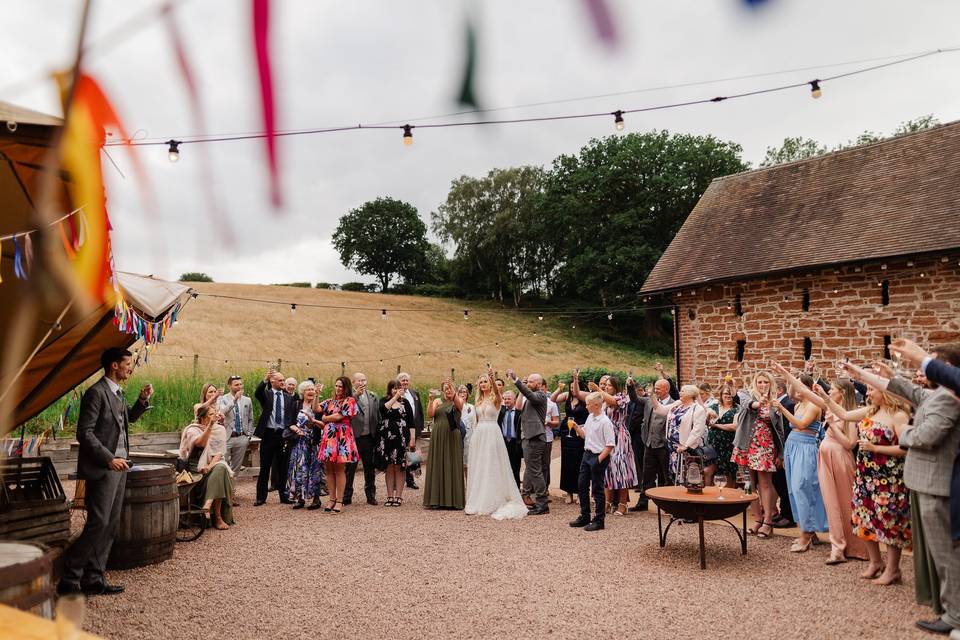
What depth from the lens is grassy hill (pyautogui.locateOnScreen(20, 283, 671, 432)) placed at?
2261 centimetres

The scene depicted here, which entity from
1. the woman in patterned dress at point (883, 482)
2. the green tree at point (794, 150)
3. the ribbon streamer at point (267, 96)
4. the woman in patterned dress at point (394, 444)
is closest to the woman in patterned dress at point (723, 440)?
the woman in patterned dress at point (883, 482)

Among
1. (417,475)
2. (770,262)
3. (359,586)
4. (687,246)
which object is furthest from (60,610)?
(687,246)

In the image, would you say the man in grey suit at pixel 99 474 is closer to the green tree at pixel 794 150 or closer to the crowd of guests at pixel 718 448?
the crowd of guests at pixel 718 448

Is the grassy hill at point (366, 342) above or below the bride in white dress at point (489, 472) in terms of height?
above

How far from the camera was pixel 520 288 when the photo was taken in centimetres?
4428

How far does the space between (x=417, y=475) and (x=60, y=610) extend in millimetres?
11759

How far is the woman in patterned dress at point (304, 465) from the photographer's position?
30.0 feet

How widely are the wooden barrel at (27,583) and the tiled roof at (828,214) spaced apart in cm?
1553

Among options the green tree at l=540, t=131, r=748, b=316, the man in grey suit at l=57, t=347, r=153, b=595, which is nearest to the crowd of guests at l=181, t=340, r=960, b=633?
the man in grey suit at l=57, t=347, r=153, b=595

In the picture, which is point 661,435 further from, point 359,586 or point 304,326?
point 304,326

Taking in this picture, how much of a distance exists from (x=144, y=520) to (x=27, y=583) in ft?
11.4

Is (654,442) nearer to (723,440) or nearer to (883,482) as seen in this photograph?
(723,440)

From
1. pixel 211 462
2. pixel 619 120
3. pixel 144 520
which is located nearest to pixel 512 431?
pixel 211 462

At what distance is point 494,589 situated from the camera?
5.30m
